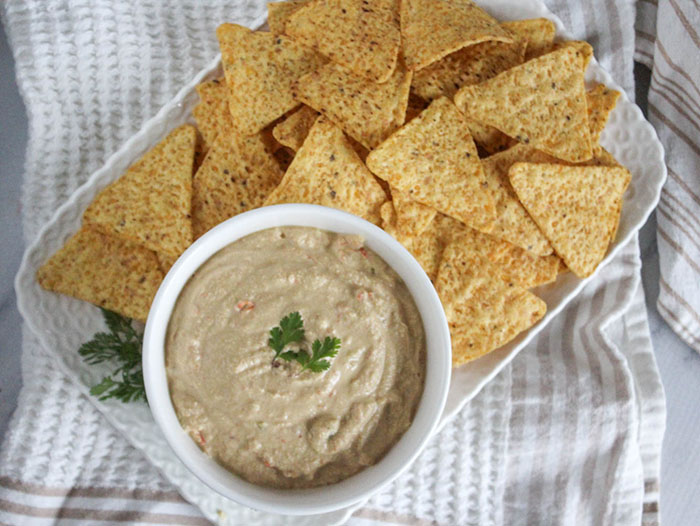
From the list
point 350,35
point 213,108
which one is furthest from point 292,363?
point 350,35

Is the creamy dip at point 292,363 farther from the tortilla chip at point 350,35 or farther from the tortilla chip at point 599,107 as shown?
the tortilla chip at point 599,107

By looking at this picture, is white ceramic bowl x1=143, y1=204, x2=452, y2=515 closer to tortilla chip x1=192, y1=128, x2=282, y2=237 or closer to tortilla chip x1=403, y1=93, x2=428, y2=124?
tortilla chip x1=192, y1=128, x2=282, y2=237

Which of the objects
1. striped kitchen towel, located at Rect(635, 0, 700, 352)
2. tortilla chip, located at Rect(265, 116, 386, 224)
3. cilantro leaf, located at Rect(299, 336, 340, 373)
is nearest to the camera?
cilantro leaf, located at Rect(299, 336, 340, 373)

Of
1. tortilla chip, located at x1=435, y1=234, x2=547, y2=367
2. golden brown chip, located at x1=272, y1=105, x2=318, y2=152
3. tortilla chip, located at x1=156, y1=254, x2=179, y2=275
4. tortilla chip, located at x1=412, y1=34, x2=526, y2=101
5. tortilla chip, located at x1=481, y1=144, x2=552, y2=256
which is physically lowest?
tortilla chip, located at x1=435, y1=234, x2=547, y2=367

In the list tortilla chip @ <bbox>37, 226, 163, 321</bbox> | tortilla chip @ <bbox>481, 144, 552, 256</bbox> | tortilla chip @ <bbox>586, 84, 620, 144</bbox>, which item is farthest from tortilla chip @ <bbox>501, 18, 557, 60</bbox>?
tortilla chip @ <bbox>37, 226, 163, 321</bbox>

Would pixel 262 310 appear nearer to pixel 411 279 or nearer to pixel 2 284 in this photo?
pixel 411 279
